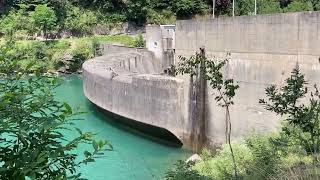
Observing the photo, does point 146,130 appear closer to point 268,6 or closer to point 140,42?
point 140,42

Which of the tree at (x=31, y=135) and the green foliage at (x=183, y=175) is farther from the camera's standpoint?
the green foliage at (x=183, y=175)

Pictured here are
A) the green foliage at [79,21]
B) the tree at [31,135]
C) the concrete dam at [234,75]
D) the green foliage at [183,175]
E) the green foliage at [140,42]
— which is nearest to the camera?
the tree at [31,135]

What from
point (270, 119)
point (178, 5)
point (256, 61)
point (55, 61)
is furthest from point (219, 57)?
point (178, 5)

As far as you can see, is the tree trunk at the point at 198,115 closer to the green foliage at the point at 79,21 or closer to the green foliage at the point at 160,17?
the green foliage at the point at 160,17

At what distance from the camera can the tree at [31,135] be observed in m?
2.29

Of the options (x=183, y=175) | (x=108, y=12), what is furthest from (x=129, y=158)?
(x=108, y=12)

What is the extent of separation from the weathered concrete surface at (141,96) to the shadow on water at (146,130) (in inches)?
6.0

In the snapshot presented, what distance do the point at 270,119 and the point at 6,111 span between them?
9.55 metres

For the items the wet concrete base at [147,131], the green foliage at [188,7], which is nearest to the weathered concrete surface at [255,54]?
the wet concrete base at [147,131]

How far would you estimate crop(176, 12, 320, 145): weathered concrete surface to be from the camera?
10.6 metres

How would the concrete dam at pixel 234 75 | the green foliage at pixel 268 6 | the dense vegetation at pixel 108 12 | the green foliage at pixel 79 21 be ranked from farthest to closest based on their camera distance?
the green foliage at pixel 79 21 → the dense vegetation at pixel 108 12 → the green foliage at pixel 268 6 → the concrete dam at pixel 234 75

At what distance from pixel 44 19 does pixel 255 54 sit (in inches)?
1090

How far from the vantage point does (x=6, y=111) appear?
8.03ft

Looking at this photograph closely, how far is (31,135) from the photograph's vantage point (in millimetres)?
2428
